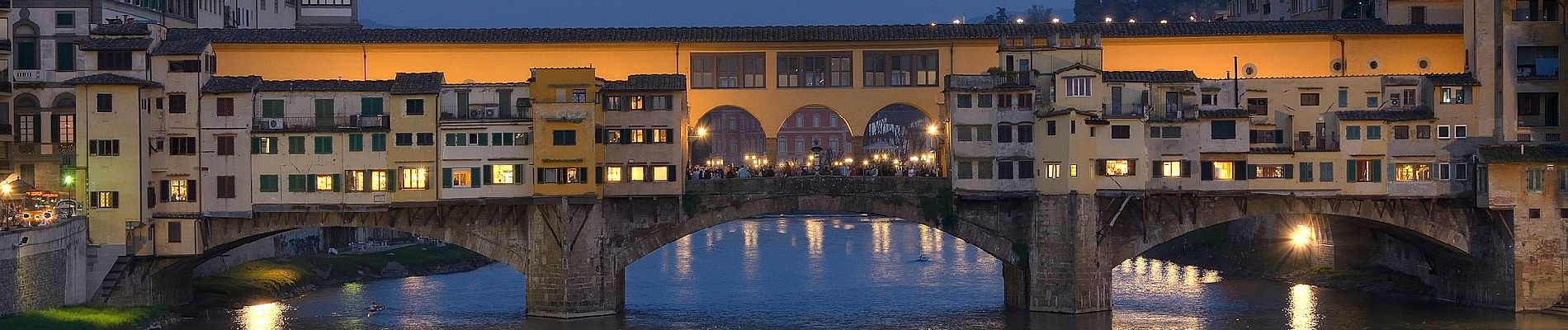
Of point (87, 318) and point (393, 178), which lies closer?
point (87, 318)

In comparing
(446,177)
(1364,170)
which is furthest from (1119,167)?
(446,177)

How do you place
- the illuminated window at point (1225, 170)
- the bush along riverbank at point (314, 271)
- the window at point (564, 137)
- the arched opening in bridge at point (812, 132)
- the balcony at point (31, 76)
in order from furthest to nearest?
the arched opening in bridge at point (812, 132)
the bush along riverbank at point (314, 271)
the balcony at point (31, 76)
the illuminated window at point (1225, 170)
the window at point (564, 137)

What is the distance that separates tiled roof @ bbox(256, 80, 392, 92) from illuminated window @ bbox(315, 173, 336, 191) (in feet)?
9.57

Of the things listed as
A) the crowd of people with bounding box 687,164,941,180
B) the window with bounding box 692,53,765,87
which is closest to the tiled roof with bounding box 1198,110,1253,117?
the crowd of people with bounding box 687,164,941,180

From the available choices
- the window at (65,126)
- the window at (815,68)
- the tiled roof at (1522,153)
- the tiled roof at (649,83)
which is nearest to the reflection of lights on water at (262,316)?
the window at (65,126)

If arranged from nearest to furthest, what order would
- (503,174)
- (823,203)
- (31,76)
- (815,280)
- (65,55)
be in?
(503,174) → (823,203) → (31,76) → (65,55) → (815,280)

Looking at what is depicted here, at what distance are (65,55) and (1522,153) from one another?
170 feet

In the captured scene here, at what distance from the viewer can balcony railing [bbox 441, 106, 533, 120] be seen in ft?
209

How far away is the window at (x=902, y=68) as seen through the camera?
69125mm

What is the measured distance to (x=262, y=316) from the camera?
225ft

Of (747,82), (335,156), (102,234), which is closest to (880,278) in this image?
(747,82)

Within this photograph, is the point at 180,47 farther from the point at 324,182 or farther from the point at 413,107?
the point at 413,107

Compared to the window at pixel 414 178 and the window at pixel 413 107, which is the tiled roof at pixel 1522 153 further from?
the window at pixel 413 107

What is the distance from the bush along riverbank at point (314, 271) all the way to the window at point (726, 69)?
65.9ft
